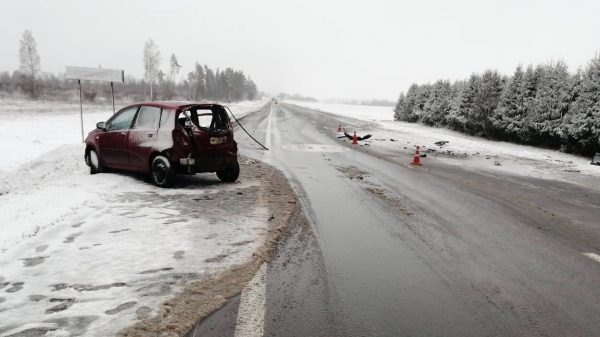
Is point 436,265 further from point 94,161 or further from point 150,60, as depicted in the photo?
point 150,60

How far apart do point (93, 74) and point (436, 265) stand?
54.6 ft

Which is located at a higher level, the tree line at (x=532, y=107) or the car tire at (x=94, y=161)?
the tree line at (x=532, y=107)

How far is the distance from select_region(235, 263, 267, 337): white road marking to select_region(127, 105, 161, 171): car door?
5017 mm

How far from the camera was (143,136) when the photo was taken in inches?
324

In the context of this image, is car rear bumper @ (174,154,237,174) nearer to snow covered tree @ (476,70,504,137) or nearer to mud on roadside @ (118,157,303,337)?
mud on roadside @ (118,157,303,337)

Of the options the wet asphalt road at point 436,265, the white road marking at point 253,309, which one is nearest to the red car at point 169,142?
the wet asphalt road at point 436,265

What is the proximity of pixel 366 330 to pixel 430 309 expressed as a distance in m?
0.75

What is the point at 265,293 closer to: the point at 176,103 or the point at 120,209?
the point at 120,209

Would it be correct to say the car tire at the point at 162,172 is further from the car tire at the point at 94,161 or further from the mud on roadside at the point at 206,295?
the mud on roadside at the point at 206,295

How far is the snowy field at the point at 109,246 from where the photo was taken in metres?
3.29

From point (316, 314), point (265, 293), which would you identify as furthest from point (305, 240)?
point (316, 314)

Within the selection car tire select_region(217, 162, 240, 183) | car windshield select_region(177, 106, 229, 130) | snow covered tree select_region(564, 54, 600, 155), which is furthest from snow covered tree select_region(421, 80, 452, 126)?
car windshield select_region(177, 106, 229, 130)

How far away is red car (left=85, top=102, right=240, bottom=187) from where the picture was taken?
7840 mm

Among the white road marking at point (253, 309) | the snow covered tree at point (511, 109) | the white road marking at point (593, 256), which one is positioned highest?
the snow covered tree at point (511, 109)
